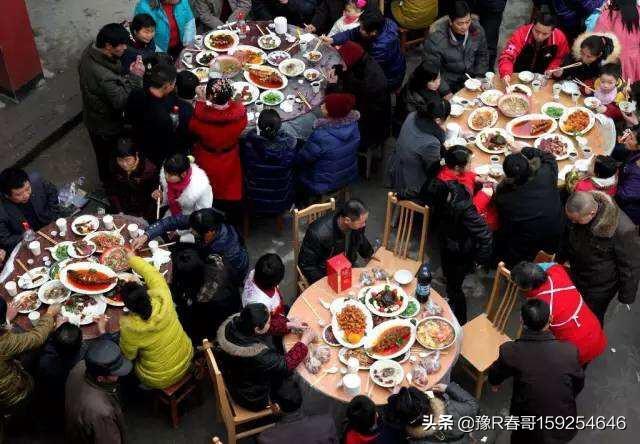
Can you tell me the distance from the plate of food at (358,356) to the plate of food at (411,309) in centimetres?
54

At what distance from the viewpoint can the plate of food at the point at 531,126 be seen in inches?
314

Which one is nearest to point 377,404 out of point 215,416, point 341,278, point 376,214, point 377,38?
point 341,278

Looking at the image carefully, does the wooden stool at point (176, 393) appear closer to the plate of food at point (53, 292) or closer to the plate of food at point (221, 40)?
the plate of food at point (53, 292)

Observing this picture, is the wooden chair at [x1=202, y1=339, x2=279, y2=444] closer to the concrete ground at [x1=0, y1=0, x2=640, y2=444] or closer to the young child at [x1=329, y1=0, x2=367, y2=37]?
the concrete ground at [x1=0, y1=0, x2=640, y2=444]

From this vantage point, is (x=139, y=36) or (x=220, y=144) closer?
(x=220, y=144)

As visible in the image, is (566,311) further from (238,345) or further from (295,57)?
(295,57)

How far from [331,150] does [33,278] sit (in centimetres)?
324

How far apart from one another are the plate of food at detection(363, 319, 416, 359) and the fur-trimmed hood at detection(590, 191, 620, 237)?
186 centimetres

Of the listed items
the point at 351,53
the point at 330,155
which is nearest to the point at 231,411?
the point at 330,155

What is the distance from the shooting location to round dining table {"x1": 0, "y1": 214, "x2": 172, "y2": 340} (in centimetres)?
616

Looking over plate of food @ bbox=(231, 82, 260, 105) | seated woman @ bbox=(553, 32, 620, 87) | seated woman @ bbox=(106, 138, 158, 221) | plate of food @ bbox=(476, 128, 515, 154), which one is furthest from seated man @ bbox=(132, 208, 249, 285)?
seated woman @ bbox=(553, 32, 620, 87)

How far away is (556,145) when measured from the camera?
307 inches

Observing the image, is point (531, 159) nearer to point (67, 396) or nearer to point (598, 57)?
point (598, 57)

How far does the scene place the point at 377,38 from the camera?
862 cm
